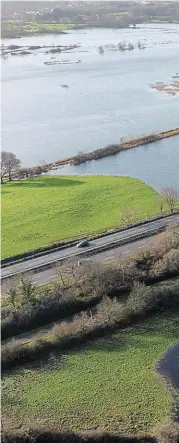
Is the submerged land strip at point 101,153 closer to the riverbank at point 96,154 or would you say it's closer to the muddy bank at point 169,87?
the riverbank at point 96,154

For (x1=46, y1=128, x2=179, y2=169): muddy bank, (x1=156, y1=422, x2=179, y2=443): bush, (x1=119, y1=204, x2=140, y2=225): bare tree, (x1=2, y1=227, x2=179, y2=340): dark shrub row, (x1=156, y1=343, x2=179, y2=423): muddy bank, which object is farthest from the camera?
(x1=46, y1=128, x2=179, y2=169): muddy bank

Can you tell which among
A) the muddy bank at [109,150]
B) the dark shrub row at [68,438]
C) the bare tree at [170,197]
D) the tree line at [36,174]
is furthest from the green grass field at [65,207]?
the dark shrub row at [68,438]

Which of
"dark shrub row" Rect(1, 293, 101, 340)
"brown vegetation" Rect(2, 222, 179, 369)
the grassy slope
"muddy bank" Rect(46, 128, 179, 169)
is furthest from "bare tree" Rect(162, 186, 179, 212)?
the grassy slope

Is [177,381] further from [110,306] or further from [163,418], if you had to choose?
[110,306]

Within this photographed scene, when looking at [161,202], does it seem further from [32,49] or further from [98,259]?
Answer: [32,49]

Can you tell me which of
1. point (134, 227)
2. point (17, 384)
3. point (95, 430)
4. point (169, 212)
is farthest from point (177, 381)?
point (169, 212)

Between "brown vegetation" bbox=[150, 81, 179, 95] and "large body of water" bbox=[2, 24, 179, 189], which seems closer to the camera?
"large body of water" bbox=[2, 24, 179, 189]

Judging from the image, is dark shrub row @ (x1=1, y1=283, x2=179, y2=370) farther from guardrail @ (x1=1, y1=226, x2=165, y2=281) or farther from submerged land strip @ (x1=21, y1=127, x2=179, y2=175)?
submerged land strip @ (x1=21, y1=127, x2=179, y2=175)
